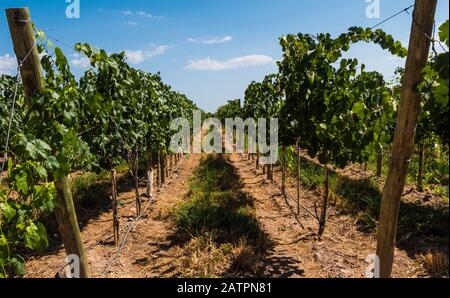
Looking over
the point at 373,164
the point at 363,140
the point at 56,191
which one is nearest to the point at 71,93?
the point at 56,191

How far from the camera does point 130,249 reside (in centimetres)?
696

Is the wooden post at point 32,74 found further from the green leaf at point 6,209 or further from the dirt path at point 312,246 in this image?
the dirt path at point 312,246

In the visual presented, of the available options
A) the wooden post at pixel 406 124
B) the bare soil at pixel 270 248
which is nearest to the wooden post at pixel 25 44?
the wooden post at pixel 406 124

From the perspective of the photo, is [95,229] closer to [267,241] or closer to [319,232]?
[267,241]

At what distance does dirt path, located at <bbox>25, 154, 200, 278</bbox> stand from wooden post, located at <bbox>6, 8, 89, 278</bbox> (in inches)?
108

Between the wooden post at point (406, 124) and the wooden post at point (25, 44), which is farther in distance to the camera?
the wooden post at point (25, 44)

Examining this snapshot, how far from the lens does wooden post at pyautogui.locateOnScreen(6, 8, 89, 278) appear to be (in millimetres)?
2971

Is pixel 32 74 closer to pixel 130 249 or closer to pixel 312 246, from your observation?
pixel 130 249

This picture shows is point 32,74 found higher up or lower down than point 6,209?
higher up

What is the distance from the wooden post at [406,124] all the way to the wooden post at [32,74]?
2.61m

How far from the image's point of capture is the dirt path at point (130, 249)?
236 inches

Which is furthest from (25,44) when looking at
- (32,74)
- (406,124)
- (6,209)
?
(406,124)

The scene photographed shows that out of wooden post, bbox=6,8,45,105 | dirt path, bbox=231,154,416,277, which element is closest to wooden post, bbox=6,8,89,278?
wooden post, bbox=6,8,45,105

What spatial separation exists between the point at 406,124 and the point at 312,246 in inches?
174
